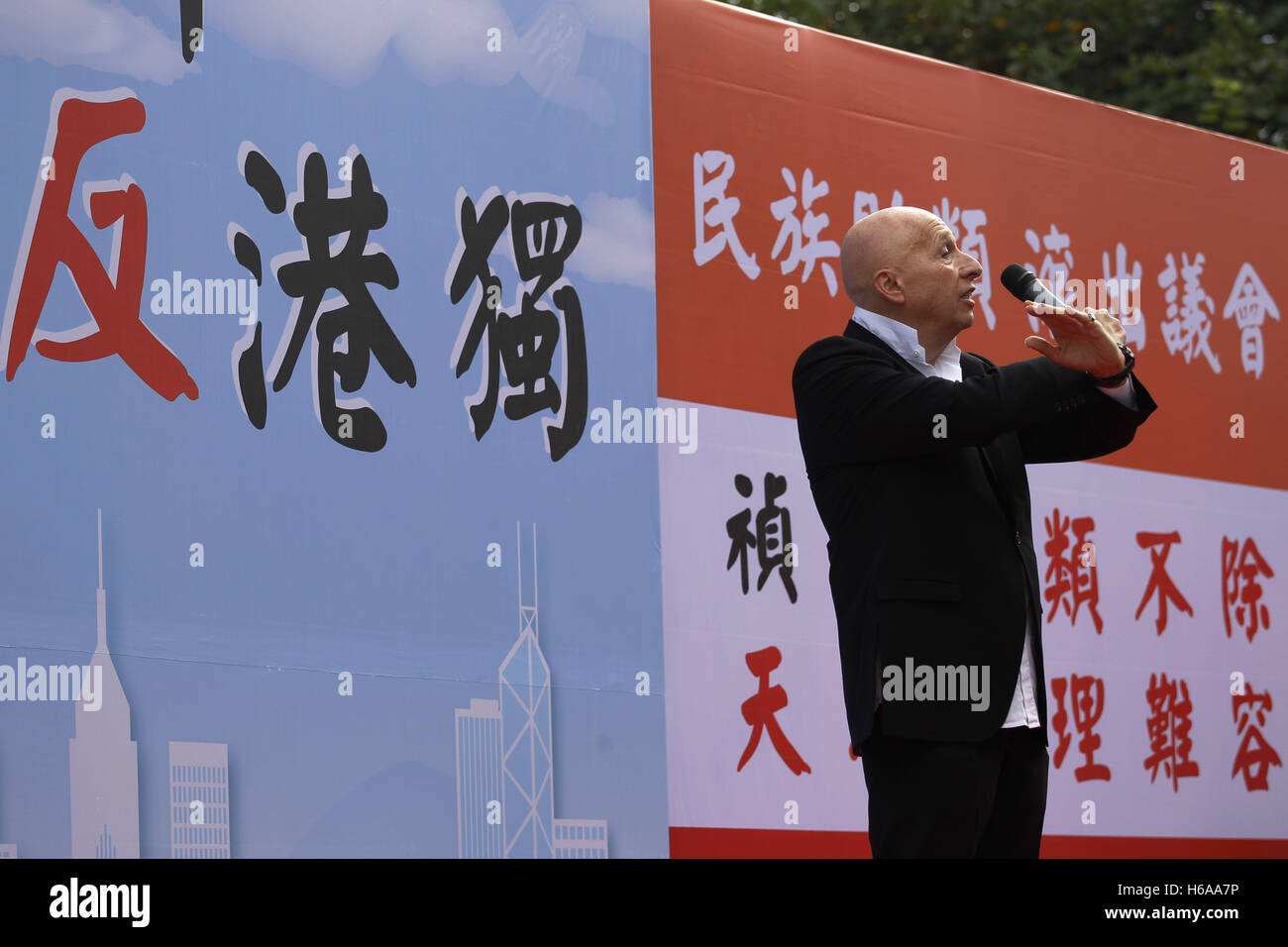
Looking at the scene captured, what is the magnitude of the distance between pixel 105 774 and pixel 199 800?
0.15m

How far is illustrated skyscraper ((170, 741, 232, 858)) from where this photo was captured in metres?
2.42

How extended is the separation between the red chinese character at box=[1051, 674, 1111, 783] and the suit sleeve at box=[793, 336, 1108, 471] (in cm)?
185

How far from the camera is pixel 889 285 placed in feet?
6.37

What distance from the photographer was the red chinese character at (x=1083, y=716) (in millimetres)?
3539

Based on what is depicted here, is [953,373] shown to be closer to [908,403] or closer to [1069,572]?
[908,403]

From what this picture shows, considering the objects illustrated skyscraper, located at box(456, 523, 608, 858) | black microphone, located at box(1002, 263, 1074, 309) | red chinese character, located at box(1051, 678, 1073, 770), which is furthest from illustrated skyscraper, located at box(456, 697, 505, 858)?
red chinese character, located at box(1051, 678, 1073, 770)

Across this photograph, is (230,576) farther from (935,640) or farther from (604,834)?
(935,640)

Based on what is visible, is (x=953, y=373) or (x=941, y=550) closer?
(x=941, y=550)

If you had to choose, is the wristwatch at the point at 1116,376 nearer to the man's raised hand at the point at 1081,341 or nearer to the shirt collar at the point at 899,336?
the man's raised hand at the point at 1081,341

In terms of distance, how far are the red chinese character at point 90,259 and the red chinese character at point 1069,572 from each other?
2.04 metres
